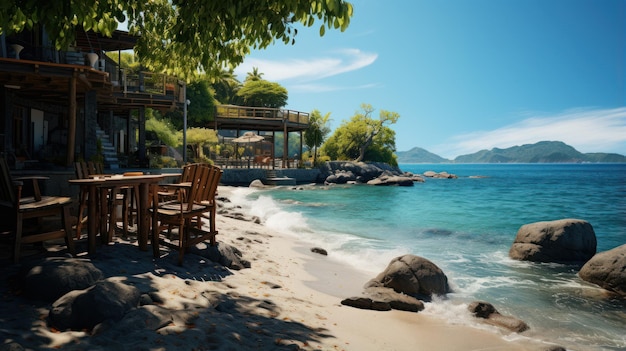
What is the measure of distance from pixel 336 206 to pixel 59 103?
14013 mm

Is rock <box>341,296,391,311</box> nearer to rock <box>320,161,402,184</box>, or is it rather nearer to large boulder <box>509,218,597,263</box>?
large boulder <box>509,218,597,263</box>

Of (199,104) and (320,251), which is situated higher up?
(199,104)

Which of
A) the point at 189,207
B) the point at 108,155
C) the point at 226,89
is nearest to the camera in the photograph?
the point at 189,207

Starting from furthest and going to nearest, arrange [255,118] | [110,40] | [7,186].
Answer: [255,118], [110,40], [7,186]

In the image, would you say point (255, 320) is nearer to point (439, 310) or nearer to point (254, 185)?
A: point (439, 310)

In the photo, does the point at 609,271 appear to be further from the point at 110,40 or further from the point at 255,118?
the point at 255,118

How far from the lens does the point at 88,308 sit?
3129 mm

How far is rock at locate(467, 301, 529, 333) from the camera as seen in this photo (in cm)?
534

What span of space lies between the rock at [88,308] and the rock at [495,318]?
4.59m

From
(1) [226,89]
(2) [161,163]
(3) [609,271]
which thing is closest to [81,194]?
(3) [609,271]

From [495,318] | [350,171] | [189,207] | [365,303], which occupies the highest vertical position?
[350,171]

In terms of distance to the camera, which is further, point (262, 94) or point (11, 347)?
point (262, 94)

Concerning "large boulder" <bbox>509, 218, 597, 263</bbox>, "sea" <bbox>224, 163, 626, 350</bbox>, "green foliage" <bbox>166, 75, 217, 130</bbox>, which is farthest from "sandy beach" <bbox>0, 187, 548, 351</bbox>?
"green foliage" <bbox>166, 75, 217, 130</bbox>

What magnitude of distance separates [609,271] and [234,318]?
24.7 feet
